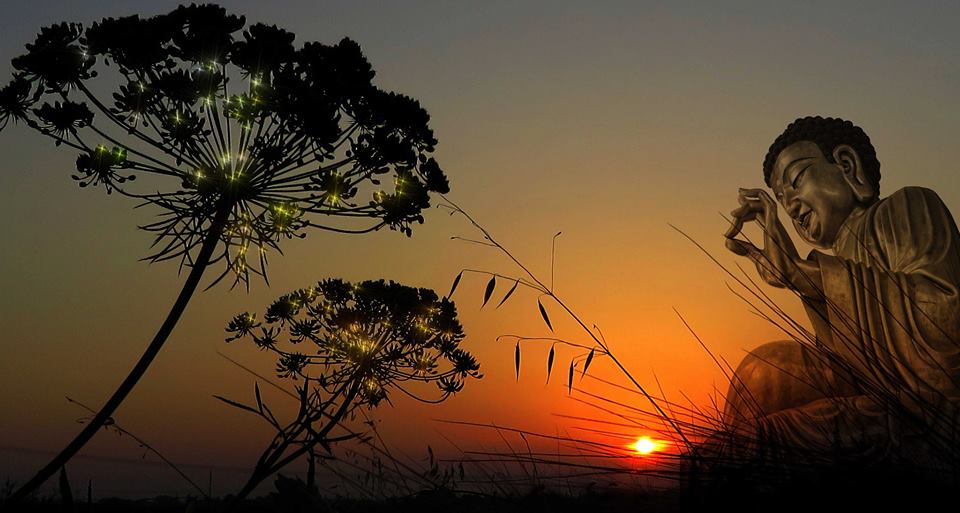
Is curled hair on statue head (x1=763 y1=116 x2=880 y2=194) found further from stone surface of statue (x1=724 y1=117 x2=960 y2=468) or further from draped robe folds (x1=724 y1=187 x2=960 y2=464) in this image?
draped robe folds (x1=724 y1=187 x2=960 y2=464)

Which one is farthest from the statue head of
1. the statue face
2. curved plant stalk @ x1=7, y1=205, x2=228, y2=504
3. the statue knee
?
curved plant stalk @ x1=7, y1=205, x2=228, y2=504

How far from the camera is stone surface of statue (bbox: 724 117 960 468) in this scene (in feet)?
19.1

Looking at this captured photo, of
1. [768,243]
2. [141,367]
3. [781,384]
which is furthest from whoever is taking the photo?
[768,243]

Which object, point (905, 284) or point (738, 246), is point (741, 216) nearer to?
point (738, 246)

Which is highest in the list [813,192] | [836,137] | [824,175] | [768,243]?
[836,137]

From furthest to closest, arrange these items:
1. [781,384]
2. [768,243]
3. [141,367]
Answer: [768,243] → [781,384] → [141,367]

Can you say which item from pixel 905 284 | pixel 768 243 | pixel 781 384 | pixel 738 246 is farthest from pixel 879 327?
pixel 738 246

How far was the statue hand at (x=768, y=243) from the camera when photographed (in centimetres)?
669

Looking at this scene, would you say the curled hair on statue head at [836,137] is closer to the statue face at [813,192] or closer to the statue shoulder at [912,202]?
the statue face at [813,192]

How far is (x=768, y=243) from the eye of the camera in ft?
22.5

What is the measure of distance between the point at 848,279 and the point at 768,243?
0.71 meters

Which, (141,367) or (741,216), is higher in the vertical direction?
(741,216)

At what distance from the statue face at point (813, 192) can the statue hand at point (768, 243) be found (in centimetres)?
44

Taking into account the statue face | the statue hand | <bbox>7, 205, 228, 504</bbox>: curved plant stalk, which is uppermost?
the statue face
